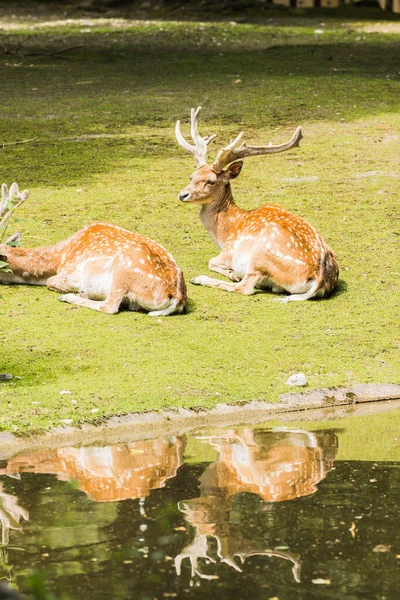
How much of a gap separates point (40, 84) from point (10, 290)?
8.41 m

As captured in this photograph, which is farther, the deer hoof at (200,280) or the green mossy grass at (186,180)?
the deer hoof at (200,280)

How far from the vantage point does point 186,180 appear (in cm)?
1220

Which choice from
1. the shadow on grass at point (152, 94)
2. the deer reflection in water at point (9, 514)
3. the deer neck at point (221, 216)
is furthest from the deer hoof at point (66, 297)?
the shadow on grass at point (152, 94)

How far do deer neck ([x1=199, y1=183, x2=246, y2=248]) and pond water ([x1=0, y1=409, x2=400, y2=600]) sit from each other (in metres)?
2.89

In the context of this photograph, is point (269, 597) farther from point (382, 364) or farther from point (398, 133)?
point (398, 133)

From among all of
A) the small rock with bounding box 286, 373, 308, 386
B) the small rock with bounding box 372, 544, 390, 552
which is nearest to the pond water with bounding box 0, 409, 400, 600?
the small rock with bounding box 372, 544, 390, 552

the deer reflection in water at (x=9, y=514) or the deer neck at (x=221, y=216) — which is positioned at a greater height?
the deer reflection in water at (x=9, y=514)

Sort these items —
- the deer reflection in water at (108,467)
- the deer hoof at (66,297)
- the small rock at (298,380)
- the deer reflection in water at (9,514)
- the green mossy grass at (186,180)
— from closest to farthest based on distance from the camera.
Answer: the deer reflection in water at (9,514) < the deer reflection in water at (108,467) < the small rock at (298,380) < the green mossy grass at (186,180) < the deer hoof at (66,297)

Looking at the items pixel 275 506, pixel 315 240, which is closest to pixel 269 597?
pixel 275 506

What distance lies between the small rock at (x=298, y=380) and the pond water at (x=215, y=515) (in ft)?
1.62

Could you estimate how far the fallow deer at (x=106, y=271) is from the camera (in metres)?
8.55

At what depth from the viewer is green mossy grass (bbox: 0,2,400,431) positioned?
7715mm

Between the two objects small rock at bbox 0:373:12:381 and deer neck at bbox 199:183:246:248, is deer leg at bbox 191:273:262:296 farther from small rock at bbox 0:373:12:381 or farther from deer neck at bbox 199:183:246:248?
small rock at bbox 0:373:12:381

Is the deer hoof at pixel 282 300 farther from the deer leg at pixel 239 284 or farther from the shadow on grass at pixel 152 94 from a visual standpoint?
the shadow on grass at pixel 152 94
